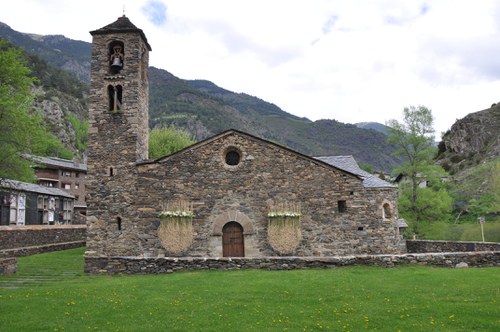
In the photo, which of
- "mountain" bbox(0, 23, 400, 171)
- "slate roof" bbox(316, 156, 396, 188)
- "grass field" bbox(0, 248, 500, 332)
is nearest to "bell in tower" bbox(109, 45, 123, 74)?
"grass field" bbox(0, 248, 500, 332)

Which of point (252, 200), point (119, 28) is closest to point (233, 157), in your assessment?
point (252, 200)

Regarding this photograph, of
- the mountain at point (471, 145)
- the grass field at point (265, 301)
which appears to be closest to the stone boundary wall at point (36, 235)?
the grass field at point (265, 301)

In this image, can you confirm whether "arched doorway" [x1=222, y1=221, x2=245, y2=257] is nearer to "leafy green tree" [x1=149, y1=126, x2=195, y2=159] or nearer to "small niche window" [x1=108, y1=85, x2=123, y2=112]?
"small niche window" [x1=108, y1=85, x2=123, y2=112]

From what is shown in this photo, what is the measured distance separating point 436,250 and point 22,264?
72.8 feet

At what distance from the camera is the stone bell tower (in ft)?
63.0

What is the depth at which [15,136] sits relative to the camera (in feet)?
65.5

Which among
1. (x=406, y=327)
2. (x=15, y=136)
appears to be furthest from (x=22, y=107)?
Result: (x=406, y=327)

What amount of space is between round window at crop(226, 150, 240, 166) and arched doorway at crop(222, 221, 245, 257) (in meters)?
2.91

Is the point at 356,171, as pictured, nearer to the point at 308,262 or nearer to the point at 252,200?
the point at 252,200

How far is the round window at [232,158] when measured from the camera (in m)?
19.9

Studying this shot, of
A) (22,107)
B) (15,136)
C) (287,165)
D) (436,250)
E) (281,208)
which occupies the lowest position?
(436,250)

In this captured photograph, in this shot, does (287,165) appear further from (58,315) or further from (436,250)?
(58,315)

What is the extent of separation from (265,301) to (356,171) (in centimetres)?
1384

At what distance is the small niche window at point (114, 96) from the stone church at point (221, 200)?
31 centimetres
